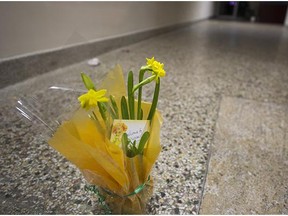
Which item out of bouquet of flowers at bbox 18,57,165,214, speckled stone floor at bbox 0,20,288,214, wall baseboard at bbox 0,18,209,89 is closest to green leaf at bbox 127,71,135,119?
bouquet of flowers at bbox 18,57,165,214

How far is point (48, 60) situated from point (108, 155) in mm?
1103

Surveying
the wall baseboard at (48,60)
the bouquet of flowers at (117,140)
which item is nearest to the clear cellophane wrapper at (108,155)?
the bouquet of flowers at (117,140)

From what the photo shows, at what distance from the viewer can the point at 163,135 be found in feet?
2.56

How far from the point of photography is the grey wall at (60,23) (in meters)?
1.09

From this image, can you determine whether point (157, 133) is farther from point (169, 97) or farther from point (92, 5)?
point (92, 5)

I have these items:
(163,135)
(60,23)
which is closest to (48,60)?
(60,23)

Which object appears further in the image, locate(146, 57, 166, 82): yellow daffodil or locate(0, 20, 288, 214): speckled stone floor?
locate(0, 20, 288, 214): speckled stone floor

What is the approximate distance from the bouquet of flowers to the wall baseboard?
83 cm

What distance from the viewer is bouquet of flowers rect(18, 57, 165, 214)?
0.37 m

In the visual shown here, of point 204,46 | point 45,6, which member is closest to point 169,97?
point 45,6

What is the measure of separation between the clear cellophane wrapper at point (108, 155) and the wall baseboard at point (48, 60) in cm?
83

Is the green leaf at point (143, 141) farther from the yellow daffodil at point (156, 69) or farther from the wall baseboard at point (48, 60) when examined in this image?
the wall baseboard at point (48, 60)

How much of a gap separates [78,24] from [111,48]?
459 mm

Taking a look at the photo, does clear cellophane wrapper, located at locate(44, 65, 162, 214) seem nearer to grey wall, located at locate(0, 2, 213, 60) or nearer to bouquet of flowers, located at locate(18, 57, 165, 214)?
bouquet of flowers, located at locate(18, 57, 165, 214)
